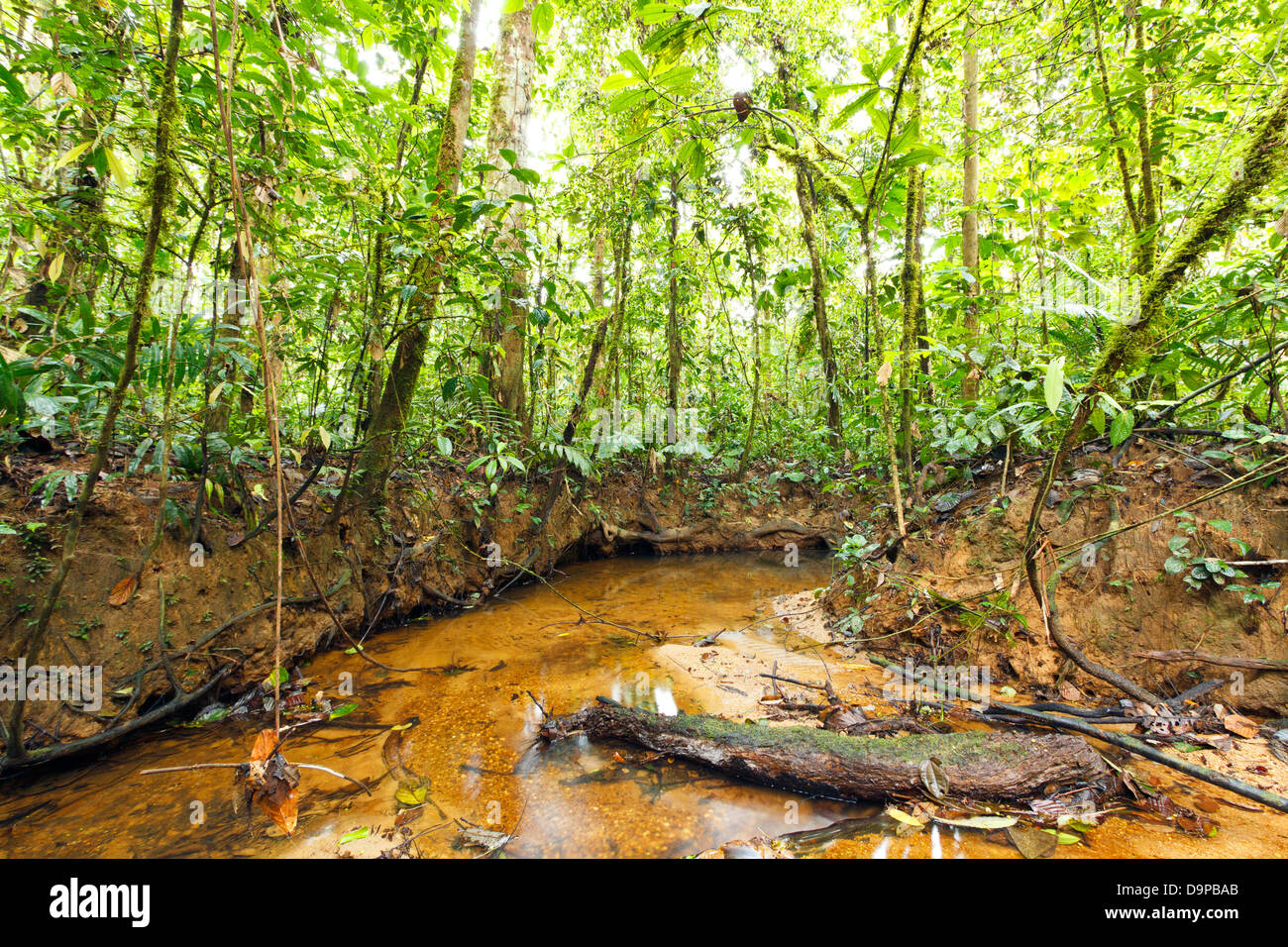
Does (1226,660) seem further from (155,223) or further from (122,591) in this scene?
(122,591)

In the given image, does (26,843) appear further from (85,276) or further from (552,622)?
(85,276)

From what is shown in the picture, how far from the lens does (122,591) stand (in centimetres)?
262

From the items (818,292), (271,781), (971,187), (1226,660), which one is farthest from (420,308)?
(971,187)

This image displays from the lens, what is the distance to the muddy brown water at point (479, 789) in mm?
1773

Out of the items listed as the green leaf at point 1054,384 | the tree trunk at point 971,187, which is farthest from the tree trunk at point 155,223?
the tree trunk at point 971,187

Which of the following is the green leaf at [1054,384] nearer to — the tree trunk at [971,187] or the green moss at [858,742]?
the green moss at [858,742]

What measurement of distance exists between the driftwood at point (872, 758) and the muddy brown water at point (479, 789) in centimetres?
7

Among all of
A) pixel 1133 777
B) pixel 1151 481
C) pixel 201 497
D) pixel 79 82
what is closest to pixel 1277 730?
pixel 1133 777

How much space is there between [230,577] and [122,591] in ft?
1.67

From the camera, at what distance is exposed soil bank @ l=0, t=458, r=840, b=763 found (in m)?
2.43

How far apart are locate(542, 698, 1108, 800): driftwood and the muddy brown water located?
75 millimetres

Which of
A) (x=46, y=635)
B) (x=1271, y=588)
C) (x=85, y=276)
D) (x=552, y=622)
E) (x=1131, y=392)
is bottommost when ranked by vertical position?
(x=552, y=622)

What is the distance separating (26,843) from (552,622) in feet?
9.92

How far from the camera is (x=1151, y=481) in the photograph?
286cm
